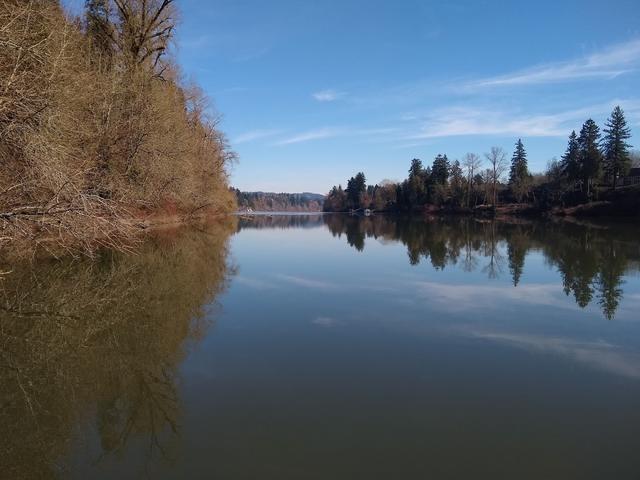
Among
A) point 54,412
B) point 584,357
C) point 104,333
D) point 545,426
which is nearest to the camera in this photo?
point 545,426

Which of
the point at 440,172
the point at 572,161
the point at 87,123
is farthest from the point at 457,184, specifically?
the point at 87,123

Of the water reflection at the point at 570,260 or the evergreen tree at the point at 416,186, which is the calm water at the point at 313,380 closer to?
the water reflection at the point at 570,260

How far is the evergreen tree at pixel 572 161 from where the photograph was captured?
206 ft

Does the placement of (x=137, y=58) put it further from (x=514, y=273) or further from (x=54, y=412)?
(x=54, y=412)

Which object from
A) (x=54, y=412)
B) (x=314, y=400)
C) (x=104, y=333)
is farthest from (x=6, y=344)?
(x=314, y=400)

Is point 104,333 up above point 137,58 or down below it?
below

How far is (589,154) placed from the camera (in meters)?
60.9

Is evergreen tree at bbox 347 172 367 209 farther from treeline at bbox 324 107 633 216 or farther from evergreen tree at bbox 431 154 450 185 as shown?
evergreen tree at bbox 431 154 450 185

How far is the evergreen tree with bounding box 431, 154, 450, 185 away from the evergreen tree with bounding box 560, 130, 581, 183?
1019 inches

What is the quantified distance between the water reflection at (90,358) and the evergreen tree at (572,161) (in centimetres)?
6274

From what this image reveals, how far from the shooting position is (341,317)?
9320mm

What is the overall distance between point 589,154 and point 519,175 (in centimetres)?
1670

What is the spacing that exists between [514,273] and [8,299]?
13.8 metres

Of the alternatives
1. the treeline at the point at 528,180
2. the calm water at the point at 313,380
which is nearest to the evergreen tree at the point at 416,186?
the treeline at the point at 528,180
